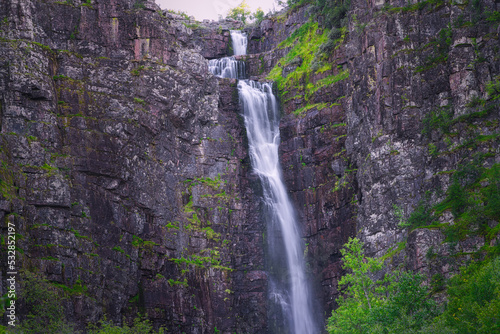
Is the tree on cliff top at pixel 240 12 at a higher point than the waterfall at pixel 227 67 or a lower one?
higher

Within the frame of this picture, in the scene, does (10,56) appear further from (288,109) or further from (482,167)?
(482,167)

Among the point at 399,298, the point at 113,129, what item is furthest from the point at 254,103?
the point at 399,298

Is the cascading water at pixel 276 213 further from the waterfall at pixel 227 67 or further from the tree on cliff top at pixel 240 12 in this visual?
the tree on cliff top at pixel 240 12

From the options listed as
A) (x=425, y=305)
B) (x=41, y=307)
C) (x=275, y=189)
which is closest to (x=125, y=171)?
(x=41, y=307)

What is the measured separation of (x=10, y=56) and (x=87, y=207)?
1500 cm

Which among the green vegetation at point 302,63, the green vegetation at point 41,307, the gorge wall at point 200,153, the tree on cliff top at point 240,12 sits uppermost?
the tree on cliff top at point 240,12

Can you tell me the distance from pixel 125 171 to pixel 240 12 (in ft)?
185

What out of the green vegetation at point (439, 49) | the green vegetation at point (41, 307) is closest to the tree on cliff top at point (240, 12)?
the green vegetation at point (439, 49)

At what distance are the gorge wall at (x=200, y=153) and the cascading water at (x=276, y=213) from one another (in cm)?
115

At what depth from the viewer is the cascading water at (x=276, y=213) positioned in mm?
59000

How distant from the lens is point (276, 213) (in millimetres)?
63031

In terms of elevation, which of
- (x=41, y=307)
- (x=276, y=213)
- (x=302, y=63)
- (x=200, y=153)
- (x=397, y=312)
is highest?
(x=302, y=63)

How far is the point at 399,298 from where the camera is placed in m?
34.9

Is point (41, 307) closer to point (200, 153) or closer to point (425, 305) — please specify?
point (200, 153)
